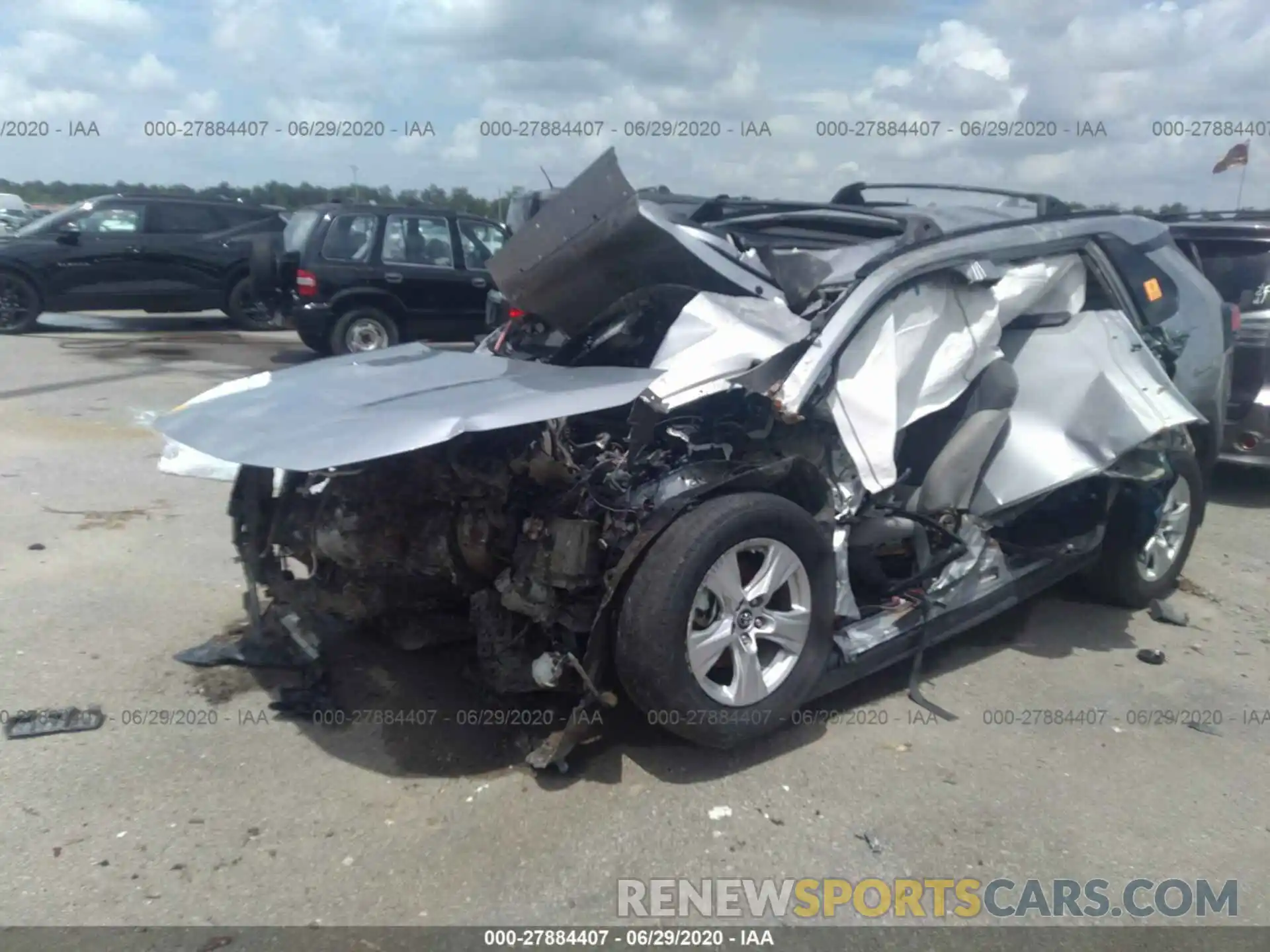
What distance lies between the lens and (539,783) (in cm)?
355

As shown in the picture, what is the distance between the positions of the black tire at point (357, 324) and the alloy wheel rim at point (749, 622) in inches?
361

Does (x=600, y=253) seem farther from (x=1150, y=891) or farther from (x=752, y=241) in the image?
(x=1150, y=891)

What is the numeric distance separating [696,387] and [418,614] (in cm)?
A: 157

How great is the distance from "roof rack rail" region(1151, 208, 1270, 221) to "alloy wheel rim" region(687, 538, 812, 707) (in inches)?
221

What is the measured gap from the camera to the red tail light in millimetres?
12039

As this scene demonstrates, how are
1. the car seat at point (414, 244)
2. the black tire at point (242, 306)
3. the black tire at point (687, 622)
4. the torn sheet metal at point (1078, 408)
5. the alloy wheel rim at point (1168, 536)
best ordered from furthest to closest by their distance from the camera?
the black tire at point (242, 306) → the car seat at point (414, 244) → the alloy wheel rim at point (1168, 536) → the torn sheet metal at point (1078, 408) → the black tire at point (687, 622)

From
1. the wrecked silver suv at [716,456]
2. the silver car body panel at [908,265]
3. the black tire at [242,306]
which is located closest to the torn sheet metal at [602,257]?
the wrecked silver suv at [716,456]

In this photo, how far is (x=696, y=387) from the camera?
3658 mm

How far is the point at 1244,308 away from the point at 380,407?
6335mm

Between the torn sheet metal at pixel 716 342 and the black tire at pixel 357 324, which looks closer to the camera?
the torn sheet metal at pixel 716 342

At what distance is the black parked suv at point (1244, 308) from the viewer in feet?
23.3

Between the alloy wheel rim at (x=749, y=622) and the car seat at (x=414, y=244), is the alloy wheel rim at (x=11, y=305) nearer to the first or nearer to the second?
the car seat at (x=414, y=244)

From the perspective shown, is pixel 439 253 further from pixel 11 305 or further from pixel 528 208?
pixel 11 305

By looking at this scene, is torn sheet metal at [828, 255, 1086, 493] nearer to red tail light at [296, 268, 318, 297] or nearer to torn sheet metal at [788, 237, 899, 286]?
torn sheet metal at [788, 237, 899, 286]
